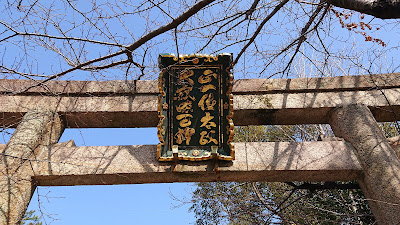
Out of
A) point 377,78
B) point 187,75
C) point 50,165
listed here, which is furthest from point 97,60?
point 377,78

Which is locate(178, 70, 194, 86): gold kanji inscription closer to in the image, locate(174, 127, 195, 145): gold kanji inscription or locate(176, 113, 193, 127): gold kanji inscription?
locate(176, 113, 193, 127): gold kanji inscription

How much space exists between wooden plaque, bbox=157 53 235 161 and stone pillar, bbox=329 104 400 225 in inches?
63.4

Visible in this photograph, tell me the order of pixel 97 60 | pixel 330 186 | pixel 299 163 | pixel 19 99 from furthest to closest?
pixel 19 99
pixel 330 186
pixel 299 163
pixel 97 60

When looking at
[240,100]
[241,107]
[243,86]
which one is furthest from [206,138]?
[243,86]

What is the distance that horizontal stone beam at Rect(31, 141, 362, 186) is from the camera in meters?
4.37

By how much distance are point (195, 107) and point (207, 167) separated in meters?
0.77

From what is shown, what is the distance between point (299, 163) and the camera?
14.5 ft

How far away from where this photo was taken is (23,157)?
4.38 metres

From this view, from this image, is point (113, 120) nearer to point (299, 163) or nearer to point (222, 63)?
point (222, 63)

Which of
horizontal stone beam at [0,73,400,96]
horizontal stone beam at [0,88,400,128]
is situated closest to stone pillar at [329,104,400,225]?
horizontal stone beam at [0,88,400,128]

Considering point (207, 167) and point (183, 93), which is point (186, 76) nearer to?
point (183, 93)

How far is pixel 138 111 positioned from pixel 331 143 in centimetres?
267

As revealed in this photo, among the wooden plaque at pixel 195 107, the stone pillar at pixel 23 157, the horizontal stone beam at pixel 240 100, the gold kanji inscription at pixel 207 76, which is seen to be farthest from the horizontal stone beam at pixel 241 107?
the gold kanji inscription at pixel 207 76

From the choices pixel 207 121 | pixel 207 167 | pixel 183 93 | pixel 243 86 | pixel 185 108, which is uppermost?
pixel 243 86
